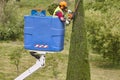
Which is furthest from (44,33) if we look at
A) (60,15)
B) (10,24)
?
(10,24)

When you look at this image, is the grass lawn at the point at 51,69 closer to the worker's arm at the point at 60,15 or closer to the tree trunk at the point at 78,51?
the tree trunk at the point at 78,51

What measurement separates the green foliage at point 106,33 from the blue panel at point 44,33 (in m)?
8.21

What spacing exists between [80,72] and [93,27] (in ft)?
24.9

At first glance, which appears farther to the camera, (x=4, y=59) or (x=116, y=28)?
(x=4, y=59)

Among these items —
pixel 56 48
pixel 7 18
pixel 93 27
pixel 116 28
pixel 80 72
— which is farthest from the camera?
pixel 7 18

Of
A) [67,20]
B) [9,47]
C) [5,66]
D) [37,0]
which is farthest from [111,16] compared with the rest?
[37,0]

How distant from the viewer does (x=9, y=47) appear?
22672 mm

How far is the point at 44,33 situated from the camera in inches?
379

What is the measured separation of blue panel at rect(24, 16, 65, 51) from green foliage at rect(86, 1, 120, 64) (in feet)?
26.9

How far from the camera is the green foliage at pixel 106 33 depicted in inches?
706

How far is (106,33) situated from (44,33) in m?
8.60

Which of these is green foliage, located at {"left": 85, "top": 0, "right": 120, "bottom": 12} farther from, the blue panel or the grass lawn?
the blue panel

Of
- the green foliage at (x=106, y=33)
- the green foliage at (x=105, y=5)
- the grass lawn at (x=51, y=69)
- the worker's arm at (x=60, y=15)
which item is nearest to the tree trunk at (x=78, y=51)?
the worker's arm at (x=60, y=15)

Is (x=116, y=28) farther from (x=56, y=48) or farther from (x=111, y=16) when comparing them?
(x=56, y=48)
